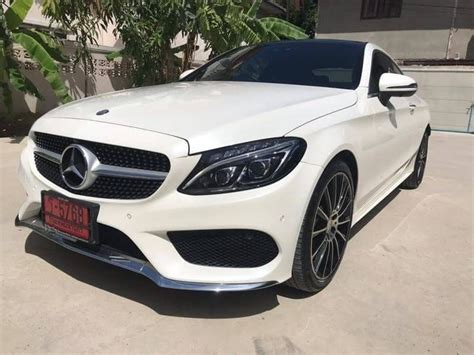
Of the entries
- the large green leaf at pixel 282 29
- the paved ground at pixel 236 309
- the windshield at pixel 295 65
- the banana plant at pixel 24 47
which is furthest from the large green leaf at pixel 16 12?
the large green leaf at pixel 282 29

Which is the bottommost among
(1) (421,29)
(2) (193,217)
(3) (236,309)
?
(3) (236,309)

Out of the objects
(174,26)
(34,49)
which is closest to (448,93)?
(174,26)

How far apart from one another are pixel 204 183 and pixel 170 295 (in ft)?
2.71

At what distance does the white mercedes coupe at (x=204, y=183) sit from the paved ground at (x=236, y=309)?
0.79 ft

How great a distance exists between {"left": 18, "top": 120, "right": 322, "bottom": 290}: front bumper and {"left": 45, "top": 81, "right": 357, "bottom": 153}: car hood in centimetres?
10

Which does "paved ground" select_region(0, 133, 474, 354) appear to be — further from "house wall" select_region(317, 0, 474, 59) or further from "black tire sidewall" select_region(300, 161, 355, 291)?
"house wall" select_region(317, 0, 474, 59)

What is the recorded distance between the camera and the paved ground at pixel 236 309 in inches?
87.1

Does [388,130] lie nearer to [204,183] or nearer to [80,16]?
Answer: [204,183]

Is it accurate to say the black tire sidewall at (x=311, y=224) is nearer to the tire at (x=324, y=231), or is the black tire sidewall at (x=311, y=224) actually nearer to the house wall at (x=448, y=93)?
the tire at (x=324, y=231)

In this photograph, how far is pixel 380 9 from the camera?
17625 mm

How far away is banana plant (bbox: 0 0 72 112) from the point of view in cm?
641

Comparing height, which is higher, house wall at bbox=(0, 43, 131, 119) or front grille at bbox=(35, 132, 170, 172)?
front grille at bbox=(35, 132, 170, 172)

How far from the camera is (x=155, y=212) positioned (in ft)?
7.00

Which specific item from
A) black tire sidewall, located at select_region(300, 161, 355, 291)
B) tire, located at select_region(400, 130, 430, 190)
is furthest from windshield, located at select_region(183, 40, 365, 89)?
tire, located at select_region(400, 130, 430, 190)
